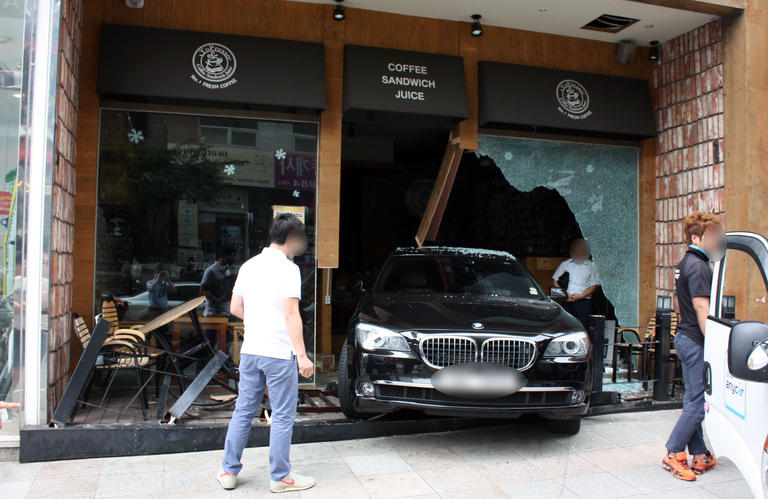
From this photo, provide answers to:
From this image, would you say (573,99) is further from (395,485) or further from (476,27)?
(395,485)

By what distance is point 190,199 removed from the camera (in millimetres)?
6852

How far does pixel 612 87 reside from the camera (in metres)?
8.04

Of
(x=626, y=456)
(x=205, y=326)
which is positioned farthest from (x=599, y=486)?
(x=205, y=326)

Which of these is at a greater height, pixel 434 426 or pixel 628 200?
pixel 628 200

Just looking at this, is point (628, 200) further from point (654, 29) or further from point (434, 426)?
point (434, 426)

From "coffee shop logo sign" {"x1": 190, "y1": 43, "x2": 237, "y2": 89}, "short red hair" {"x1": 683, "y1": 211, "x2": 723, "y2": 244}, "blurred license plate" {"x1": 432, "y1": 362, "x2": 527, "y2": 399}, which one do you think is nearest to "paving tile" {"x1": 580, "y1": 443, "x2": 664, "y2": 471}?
"blurred license plate" {"x1": 432, "y1": 362, "x2": 527, "y2": 399}

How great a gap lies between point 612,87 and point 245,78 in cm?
485

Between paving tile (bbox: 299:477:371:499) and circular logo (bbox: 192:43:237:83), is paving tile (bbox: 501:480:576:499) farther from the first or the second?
circular logo (bbox: 192:43:237:83)

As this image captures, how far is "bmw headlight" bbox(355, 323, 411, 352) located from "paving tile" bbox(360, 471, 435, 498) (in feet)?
3.03

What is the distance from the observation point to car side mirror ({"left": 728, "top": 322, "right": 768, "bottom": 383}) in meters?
2.48

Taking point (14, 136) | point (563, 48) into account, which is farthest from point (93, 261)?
point (563, 48)

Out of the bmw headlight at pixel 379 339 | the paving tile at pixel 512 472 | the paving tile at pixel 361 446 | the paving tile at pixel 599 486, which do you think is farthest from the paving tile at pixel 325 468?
the paving tile at pixel 599 486

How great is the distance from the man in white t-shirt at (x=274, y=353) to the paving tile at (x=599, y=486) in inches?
74.0

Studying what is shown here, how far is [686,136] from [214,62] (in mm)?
6017
